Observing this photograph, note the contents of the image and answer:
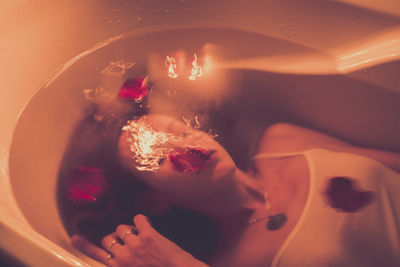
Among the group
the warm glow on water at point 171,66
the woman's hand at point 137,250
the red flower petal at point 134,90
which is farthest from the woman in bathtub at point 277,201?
the warm glow on water at point 171,66

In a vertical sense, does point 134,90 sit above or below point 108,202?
above

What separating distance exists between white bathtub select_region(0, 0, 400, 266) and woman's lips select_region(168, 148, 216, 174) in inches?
12.2

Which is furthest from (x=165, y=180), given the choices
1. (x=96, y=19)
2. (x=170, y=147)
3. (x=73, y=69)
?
(x=96, y=19)

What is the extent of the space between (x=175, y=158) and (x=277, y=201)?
0.98 ft

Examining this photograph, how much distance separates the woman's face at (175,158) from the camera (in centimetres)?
88

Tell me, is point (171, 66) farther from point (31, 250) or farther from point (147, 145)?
point (31, 250)

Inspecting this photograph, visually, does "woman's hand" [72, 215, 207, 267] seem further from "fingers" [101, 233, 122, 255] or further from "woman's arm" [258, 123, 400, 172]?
"woman's arm" [258, 123, 400, 172]

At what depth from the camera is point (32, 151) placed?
0.95 meters

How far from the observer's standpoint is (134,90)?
3.60ft

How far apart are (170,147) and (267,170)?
0.29 metres

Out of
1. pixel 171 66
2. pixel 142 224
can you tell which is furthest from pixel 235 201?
pixel 171 66

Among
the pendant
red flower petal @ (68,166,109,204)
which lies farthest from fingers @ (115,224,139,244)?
the pendant

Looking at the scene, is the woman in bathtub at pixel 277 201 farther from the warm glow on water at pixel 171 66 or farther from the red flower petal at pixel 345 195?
the warm glow on water at pixel 171 66

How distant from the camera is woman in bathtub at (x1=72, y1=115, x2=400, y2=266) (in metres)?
0.78
